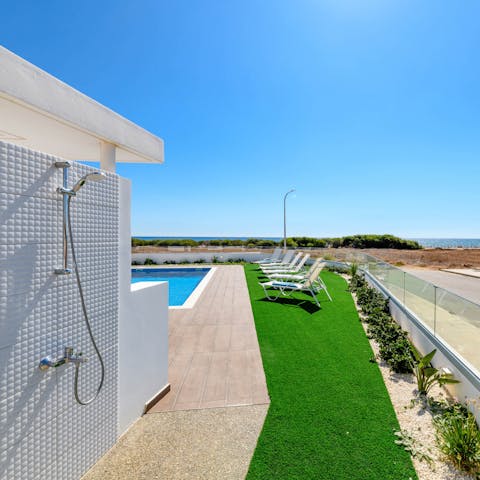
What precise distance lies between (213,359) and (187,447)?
190 centimetres

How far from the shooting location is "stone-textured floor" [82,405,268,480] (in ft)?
7.64

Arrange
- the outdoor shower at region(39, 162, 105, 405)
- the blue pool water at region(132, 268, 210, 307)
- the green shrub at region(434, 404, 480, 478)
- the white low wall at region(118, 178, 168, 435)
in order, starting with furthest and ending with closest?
the blue pool water at region(132, 268, 210, 307) < the white low wall at region(118, 178, 168, 435) < the green shrub at region(434, 404, 480, 478) < the outdoor shower at region(39, 162, 105, 405)

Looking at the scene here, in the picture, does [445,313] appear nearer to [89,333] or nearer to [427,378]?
[427,378]

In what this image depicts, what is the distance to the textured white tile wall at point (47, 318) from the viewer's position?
1.78 m

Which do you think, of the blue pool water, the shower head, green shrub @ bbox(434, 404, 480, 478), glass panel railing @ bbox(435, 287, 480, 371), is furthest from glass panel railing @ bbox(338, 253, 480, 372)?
the blue pool water

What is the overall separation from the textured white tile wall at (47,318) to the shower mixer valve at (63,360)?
0.12 ft

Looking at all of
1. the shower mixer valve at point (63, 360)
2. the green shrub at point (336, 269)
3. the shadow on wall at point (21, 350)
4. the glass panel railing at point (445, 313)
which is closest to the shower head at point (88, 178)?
the shadow on wall at point (21, 350)

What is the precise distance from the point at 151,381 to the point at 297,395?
1681mm

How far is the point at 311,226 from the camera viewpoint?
79.8 m

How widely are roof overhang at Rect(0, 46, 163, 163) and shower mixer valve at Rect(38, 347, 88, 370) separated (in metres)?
1.69

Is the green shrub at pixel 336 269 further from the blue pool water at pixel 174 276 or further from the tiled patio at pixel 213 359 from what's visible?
the tiled patio at pixel 213 359

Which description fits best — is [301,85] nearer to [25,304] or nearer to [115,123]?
[115,123]

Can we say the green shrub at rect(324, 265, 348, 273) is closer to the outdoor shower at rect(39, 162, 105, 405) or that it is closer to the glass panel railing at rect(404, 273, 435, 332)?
the glass panel railing at rect(404, 273, 435, 332)

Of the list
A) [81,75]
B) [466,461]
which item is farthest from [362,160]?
[466,461]
